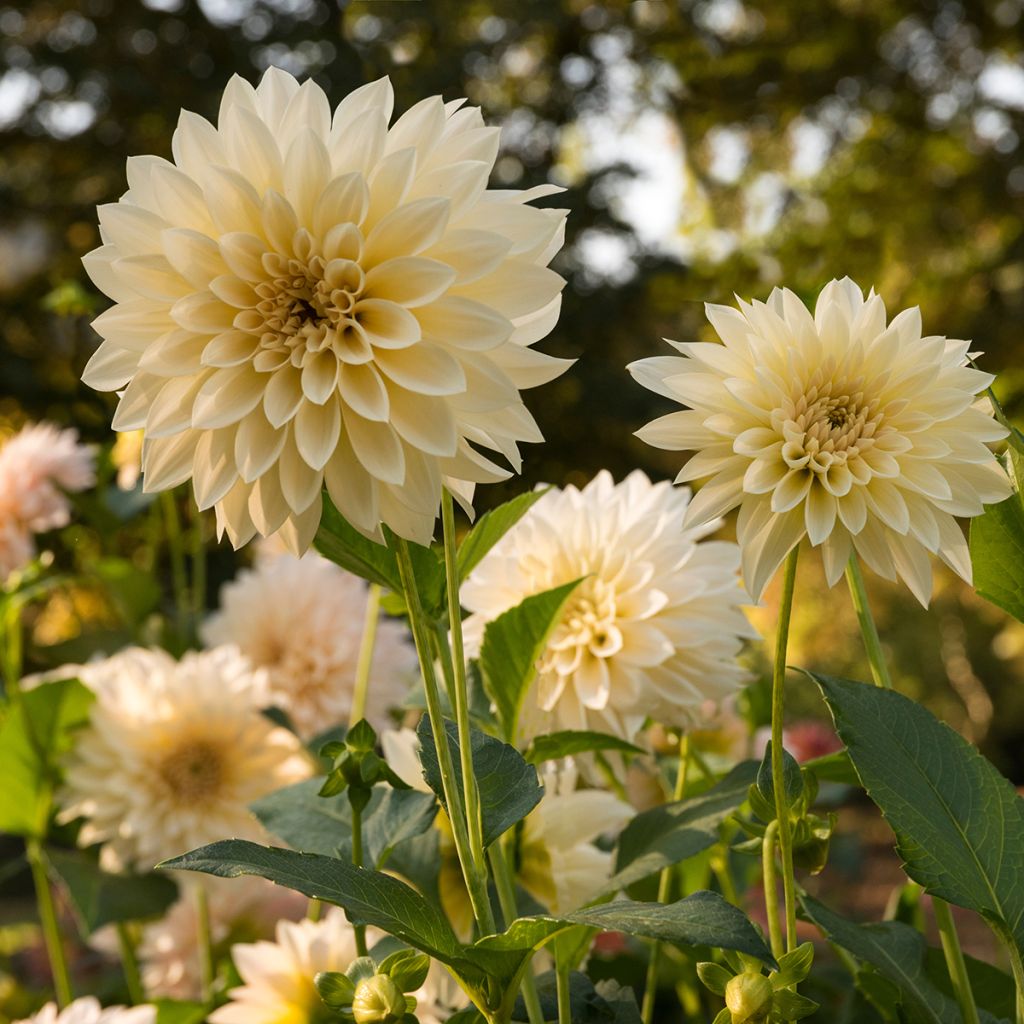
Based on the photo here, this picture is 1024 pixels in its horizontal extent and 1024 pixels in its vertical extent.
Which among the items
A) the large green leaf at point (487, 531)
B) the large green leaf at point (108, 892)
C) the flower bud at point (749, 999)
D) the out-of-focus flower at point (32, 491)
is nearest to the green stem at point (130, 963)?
the large green leaf at point (108, 892)

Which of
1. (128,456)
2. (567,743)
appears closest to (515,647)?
(567,743)

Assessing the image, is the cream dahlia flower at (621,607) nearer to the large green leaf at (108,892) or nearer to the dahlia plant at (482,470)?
the dahlia plant at (482,470)

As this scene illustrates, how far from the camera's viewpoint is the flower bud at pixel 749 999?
366 mm

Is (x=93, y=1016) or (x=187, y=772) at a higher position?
(x=187, y=772)

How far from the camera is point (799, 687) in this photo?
12.2ft

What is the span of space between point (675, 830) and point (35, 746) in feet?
1.77

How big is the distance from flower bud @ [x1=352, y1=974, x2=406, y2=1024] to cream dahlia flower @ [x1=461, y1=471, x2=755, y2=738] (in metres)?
Answer: 0.23

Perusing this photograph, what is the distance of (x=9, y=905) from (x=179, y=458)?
10.7 ft

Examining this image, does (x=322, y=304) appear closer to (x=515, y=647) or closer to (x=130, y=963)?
Answer: (x=515, y=647)

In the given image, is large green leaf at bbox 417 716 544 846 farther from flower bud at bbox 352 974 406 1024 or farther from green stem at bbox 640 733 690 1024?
green stem at bbox 640 733 690 1024

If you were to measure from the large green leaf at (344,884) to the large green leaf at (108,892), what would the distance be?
0.50 metres

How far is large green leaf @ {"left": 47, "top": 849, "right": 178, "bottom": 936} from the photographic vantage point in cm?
84

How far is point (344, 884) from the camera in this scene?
15.6 inches

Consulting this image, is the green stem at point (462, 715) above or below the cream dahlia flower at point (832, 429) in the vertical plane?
below
